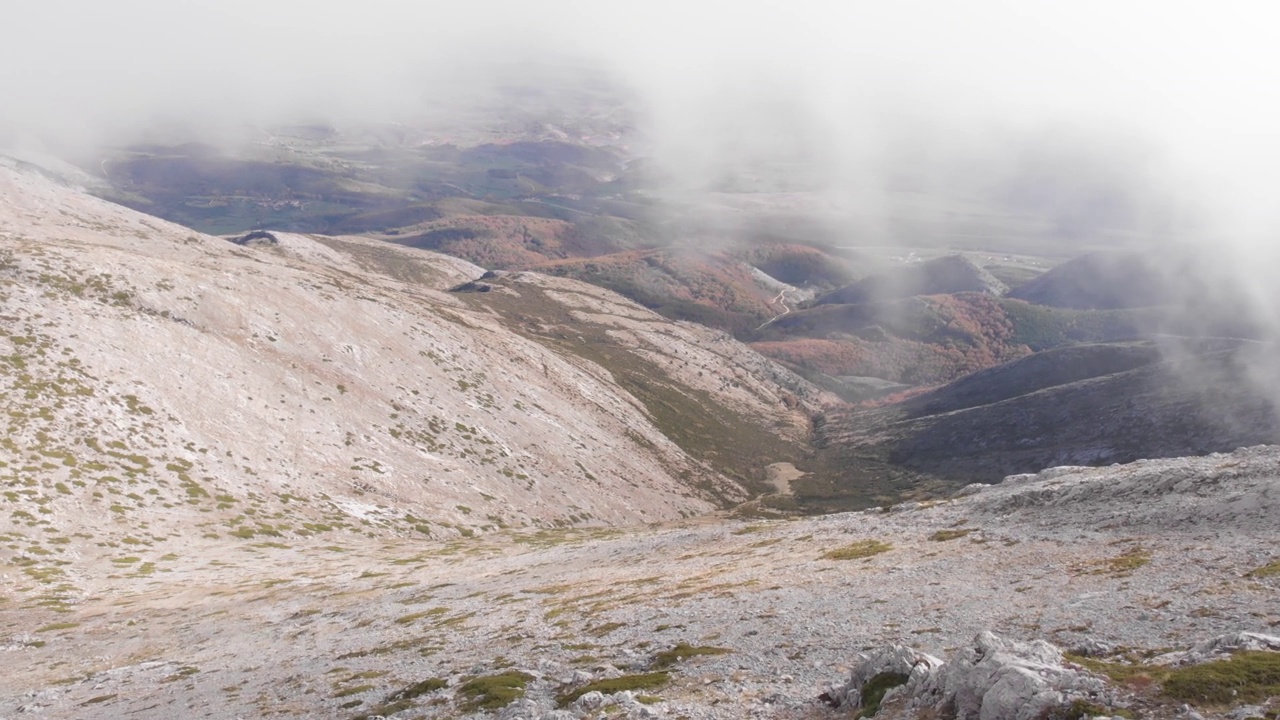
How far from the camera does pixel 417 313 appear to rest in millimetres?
189500

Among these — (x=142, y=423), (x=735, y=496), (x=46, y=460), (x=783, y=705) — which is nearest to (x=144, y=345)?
(x=142, y=423)

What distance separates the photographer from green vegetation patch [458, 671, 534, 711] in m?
32.6

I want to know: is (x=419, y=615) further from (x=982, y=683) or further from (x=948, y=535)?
(x=982, y=683)

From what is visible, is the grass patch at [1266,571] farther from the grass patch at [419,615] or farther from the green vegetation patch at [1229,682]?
the grass patch at [419,615]

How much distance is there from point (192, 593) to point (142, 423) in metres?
39.5

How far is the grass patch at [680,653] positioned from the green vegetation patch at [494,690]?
5.95 m

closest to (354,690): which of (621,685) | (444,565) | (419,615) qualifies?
(621,685)

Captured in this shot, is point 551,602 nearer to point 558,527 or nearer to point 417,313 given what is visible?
point 558,527

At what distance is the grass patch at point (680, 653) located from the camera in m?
35.6

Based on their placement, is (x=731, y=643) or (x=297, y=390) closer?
(x=731, y=643)

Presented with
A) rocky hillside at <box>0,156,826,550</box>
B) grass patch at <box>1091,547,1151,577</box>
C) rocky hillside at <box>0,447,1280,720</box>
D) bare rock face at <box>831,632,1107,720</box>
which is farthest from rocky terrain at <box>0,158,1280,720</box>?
rocky hillside at <box>0,156,826,550</box>

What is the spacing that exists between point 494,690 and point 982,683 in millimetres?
20206

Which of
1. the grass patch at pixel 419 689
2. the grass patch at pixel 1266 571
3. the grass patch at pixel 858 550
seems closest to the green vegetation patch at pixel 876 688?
the grass patch at pixel 419 689

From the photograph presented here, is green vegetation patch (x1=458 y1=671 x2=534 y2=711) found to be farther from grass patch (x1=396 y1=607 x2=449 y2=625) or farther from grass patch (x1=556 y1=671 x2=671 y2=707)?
grass patch (x1=396 y1=607 x2=449 y2=625)
